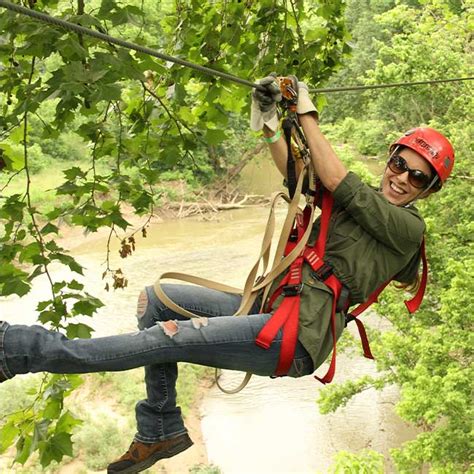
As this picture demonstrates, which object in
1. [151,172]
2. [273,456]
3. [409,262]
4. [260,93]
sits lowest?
[273,456]

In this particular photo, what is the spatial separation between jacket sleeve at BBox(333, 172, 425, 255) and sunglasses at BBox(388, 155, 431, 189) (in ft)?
0.47

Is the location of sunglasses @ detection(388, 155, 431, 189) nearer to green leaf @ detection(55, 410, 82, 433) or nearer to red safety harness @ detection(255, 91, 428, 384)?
red safety harness @ detection(255, 91, 428, 384)

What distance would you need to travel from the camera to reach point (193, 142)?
9.91ft

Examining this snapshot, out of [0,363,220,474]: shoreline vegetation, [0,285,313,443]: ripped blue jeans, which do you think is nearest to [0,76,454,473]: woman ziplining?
[0,285,313,443]: ripped blue jeans

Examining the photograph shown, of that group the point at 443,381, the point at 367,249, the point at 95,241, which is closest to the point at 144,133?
the point at 367,249

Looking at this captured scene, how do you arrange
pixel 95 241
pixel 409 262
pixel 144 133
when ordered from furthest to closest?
pixel 95 241 < pixel 144 133 < pixel 409 262

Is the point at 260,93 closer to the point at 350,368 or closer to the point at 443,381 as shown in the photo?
the point at 443,381

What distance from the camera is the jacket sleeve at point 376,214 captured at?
2.05 m

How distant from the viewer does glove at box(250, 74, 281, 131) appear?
2178mm

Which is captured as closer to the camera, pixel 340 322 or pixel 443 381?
pixel 340 322

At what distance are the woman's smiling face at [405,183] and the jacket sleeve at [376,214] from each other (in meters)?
0.11

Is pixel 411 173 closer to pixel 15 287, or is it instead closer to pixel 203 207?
pixel 15 287

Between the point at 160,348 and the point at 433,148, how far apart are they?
113 centimetres

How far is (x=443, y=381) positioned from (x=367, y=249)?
4.59 m
